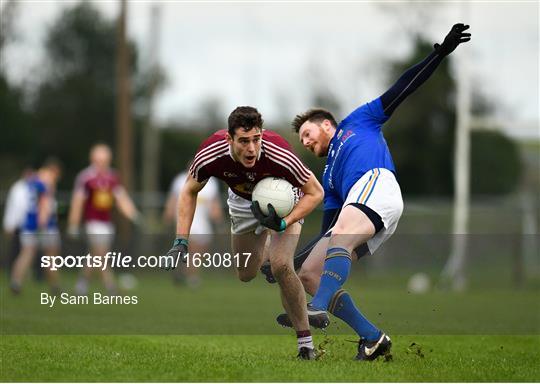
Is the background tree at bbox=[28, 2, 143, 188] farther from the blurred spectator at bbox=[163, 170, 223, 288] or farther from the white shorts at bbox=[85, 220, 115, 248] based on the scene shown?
the white shorts at bbox=[85, 220, 115, 248]

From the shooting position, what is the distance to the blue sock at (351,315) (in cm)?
894

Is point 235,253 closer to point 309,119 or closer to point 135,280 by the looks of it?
point 309,119

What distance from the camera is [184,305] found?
52.5 ft

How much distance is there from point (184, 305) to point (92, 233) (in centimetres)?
313

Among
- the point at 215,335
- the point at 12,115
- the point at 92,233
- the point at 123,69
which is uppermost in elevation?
the point at 12,115

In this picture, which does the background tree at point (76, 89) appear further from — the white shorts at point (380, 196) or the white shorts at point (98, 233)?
the white shorts at point (380, 196)

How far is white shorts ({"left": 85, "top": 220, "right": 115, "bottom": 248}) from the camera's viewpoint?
1780 centimetres

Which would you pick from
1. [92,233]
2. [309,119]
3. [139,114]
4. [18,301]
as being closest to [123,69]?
[92,233]

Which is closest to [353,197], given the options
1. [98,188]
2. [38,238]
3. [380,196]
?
[380,196]

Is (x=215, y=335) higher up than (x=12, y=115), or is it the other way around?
(x=12, y=115)

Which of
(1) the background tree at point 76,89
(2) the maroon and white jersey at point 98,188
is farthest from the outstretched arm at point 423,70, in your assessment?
(1) the background tree at point 76,89

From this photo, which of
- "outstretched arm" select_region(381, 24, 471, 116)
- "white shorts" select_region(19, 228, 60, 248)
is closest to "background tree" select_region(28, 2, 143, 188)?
"white shorts" select_region(19, 228, 60, 248)

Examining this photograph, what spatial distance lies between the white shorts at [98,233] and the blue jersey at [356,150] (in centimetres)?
862

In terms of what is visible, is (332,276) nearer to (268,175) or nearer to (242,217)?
(268,175)
